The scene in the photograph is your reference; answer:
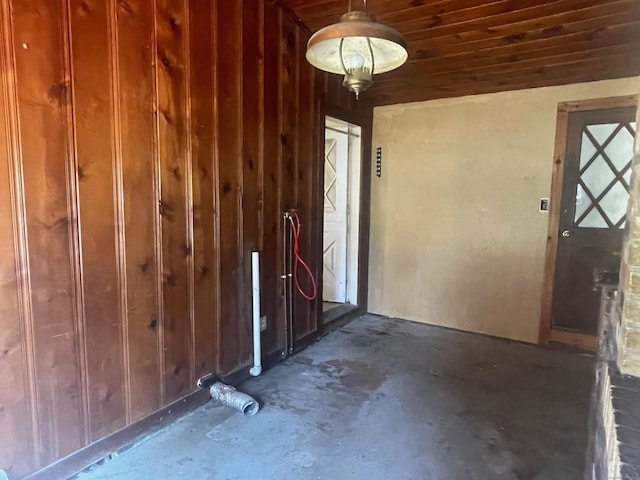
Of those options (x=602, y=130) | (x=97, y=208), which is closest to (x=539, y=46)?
(x=602, y=130)

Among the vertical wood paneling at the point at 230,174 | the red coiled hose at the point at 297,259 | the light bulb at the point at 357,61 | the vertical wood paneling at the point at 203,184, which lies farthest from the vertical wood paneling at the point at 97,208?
the red coiled hose at the point at 297,259

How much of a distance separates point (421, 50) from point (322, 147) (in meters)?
1.05

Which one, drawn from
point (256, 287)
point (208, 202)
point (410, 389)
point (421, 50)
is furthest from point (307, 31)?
point (410, 389)

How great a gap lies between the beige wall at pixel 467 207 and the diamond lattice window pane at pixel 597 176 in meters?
0.28

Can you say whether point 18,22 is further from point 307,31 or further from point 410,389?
point 410,389

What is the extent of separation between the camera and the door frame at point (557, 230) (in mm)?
3439

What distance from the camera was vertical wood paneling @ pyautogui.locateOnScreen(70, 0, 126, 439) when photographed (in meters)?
1.89

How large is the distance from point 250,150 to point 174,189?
685 mm

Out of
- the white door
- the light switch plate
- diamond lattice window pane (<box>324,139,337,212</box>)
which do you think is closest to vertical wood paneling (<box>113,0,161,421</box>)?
the white door

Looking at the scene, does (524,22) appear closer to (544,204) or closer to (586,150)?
(586,150)

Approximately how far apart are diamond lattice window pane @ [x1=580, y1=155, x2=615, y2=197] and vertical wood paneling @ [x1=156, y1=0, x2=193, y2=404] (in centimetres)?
308

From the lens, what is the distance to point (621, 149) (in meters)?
3.33

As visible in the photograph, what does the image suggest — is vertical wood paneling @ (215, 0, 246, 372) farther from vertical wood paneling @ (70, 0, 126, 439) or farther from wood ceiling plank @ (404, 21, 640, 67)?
wood ceiling plank @ (404, 21, 640, 67)

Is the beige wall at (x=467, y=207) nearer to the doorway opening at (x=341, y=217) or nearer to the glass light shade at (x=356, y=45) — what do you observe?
the doorway opening at (x=341, y=217)
